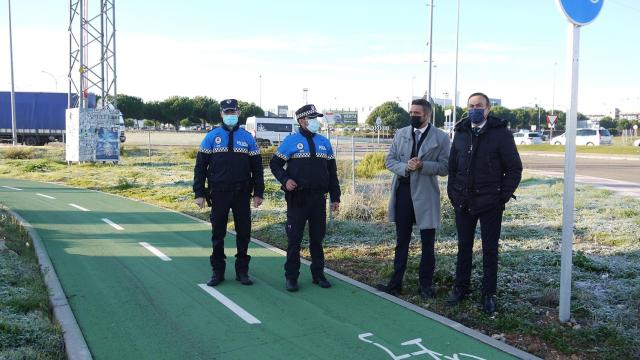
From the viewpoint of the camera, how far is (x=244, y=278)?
256 inches

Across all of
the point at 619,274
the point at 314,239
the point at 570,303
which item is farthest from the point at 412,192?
the point at 619,274

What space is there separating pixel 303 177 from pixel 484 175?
192 cm

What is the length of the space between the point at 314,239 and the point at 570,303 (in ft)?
8.78

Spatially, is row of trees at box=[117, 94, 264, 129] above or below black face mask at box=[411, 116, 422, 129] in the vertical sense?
above

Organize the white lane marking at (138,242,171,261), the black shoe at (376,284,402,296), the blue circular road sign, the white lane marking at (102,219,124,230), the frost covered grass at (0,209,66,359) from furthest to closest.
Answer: the white lane marking at (102,219,124,230) → the white lane marking at (138,242,171,261) → the black shoe at (376,284,402,296) → the blue circular road sign → the frost covered grass at (0,209,66,359)

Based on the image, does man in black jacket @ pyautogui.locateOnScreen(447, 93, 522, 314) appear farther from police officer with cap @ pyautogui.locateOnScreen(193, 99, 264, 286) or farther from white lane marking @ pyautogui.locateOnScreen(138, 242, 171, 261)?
white lane marking @ pyautogui.locateOnScreen(138, 242, 171, 261)

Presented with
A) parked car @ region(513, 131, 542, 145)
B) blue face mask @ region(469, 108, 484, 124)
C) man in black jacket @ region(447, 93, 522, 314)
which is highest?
parked car @ region(513, 131, 542, 145)

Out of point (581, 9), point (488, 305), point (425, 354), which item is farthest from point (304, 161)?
point (581, 9)

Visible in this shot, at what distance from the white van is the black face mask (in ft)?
131

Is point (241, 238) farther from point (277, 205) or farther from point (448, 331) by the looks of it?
point (277, 205)

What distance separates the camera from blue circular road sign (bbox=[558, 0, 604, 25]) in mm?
4656

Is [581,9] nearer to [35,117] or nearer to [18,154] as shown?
[18,154]

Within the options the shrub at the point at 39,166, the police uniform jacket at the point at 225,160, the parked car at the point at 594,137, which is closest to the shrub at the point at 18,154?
the shrub at the point at 39,166

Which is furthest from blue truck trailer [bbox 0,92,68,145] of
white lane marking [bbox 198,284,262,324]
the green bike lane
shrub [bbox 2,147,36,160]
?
white lane marking [bbox 198,284,262,324]
